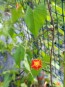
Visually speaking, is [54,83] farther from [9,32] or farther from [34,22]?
[34,22]

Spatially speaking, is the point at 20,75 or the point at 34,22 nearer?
the point at 34,22

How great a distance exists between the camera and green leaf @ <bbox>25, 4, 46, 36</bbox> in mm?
962

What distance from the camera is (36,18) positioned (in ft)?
3.21

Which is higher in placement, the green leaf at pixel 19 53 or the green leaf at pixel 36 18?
the green leaf at pixel 36 18

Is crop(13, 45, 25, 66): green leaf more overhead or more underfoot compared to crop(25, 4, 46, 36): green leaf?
more underfoot

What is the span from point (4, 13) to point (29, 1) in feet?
1.23

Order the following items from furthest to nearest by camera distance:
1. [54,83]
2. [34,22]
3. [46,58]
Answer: [54,83], [46,58], [34,22]

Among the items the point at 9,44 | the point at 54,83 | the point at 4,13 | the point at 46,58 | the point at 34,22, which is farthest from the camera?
the point at 4,13

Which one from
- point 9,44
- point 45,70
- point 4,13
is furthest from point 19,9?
point 4,13

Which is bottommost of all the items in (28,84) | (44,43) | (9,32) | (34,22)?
(28,84)

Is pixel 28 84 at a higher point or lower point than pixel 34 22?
lower

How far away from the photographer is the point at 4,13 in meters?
1.88

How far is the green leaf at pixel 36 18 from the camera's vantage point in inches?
37.9

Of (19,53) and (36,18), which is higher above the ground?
(36,18)
